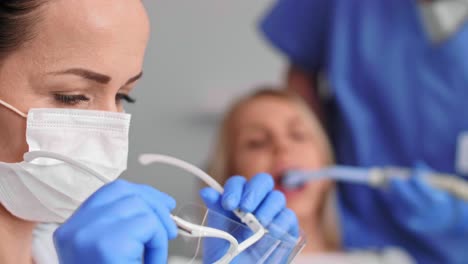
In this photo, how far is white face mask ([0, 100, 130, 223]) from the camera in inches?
27.6

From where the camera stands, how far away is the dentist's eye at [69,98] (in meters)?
0.71

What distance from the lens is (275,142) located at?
59.6 inches

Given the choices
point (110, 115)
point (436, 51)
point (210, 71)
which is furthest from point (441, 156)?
point (110, 115)

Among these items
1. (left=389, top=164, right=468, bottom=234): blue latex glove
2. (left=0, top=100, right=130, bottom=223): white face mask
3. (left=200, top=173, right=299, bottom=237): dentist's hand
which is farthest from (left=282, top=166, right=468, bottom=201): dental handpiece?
(left=0, top=100, right=130, bottom=223): white face mask

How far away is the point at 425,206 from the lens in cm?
155

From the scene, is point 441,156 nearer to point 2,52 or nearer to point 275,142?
point 275,142

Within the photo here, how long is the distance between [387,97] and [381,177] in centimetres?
22

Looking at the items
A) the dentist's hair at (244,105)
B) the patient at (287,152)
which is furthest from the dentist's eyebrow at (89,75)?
the dentist's hair at (244,105)

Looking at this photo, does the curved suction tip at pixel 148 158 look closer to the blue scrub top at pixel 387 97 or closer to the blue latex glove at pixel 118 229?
the blue latex glove at pixel 118 229

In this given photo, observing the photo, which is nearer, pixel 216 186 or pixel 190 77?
pixel 216 186

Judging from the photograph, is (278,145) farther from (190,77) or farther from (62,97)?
(62,97)

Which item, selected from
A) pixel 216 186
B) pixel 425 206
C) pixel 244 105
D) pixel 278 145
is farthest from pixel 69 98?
pixel 425 206

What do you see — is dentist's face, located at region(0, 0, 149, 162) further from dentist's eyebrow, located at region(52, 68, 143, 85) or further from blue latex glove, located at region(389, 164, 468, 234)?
blue latex glove, located at region(389, 164, 468, 234)

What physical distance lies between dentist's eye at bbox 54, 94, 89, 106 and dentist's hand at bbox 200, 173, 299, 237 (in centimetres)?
19
